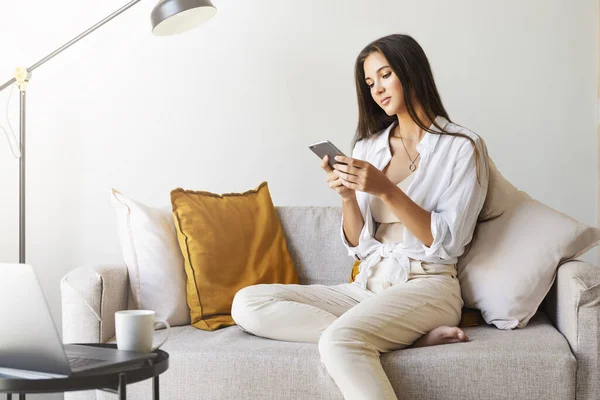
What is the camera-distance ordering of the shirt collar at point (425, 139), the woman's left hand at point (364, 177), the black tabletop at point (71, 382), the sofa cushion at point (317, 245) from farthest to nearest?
the sofa cushion at point (317, 245)
the shirt collar at point (425, 139)
the woman's left hand at point (364, 177)
the black tabletop at point (71, 382)

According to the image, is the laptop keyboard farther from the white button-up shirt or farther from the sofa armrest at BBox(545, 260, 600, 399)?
the sofa armrest at BBox(545, 260, 600, 399)

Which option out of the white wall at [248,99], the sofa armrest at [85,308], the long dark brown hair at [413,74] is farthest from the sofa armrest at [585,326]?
the sofa armrest at [85,308]

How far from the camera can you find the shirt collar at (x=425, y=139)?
7.00 feet

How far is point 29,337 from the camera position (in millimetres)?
1190

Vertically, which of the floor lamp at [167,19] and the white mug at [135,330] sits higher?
the floor lamp at [167,19]

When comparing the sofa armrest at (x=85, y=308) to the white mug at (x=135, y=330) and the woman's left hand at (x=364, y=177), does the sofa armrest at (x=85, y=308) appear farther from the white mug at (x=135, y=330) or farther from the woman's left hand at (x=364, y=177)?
the woman's left hand at (x=364, y=177)

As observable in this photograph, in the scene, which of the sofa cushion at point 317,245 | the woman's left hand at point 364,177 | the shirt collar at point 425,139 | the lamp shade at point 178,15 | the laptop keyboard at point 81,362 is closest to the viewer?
the laptop keyboard at point 81,362

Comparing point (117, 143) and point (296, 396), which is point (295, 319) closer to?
point (296, 396)

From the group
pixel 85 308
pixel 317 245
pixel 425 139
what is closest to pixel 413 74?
pixel 425 139

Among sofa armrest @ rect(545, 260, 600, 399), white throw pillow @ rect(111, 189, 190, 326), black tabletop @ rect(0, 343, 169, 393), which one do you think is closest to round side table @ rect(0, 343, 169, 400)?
black tabletop @ rect(0, 343, 169, 393)

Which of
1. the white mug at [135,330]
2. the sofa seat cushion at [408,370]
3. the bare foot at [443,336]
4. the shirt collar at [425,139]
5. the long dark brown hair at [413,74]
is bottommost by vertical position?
the sofa seat cushion at [408,370]

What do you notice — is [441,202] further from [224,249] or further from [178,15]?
[178,15]

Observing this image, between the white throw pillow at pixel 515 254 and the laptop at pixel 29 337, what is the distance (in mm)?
1141

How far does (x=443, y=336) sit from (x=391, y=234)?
16.3 inches
